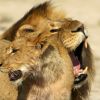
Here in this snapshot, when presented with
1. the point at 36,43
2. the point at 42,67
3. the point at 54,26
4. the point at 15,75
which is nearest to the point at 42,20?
the point at 54,26

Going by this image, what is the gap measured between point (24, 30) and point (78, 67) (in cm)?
43

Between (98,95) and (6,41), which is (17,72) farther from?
(98,95)

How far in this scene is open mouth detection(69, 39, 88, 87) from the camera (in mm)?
3854

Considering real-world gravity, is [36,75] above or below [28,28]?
below

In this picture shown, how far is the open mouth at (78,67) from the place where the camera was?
385 cm

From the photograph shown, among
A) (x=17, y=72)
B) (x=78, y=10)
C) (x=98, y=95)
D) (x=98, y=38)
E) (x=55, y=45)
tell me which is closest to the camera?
(x=17, y=72)

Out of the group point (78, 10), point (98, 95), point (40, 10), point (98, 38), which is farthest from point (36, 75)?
point (78, 10)

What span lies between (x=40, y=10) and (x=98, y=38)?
437cm

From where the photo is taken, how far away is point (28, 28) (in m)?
3.75

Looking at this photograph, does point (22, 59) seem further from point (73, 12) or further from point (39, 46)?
point (73, 12)

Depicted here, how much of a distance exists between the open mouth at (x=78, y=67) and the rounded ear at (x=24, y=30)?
0.31m

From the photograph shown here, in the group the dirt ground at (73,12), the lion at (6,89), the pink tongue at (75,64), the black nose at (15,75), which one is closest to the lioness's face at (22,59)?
the black nose at (15,75)

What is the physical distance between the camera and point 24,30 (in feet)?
12.3

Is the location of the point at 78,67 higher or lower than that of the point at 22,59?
lower
